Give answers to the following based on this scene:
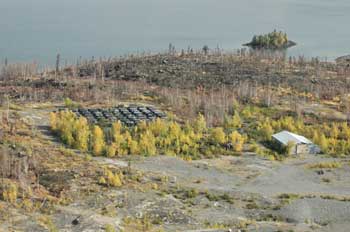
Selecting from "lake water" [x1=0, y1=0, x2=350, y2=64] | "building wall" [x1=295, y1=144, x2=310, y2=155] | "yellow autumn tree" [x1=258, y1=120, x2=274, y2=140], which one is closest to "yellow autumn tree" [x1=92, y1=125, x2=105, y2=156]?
"yellow autumn tree" [x1=258, y1=120, x2=274, y2=140]

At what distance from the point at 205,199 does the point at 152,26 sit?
34.4 m

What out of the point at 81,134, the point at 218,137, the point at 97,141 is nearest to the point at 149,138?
the point at 97,141

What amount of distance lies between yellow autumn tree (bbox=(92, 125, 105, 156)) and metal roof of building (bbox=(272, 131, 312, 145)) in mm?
4605

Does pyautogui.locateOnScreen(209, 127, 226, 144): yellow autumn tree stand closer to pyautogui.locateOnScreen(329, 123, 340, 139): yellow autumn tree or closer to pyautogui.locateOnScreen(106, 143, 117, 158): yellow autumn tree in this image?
pyautogui.locateOnScreen(106, 143, 117, 158): yellow autumn tree

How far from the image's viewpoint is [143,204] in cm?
1228

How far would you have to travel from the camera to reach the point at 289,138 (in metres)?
17.3

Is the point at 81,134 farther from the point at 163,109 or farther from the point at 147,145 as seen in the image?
the point at 163,109

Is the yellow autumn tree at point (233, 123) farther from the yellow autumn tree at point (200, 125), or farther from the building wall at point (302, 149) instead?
the building wall at point (302, 149)

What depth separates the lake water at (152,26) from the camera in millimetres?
38156

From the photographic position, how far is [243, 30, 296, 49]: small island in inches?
1644

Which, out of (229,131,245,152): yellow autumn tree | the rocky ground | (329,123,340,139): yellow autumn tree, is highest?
(329,123,340,139): yellow autumn tree

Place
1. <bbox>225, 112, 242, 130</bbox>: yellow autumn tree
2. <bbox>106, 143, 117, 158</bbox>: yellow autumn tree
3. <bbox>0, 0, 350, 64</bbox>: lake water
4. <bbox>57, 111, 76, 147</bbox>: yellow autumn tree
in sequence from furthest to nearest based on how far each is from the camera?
<bbox>0, 0, 350, 64</bbox>: lake water, <bbox>225, 112, 242, 130</bbox>: yellow autumn tree, <bbox>57, 111, 76, 147</bbox>: yellow autumn tree, <bbox>106, 143, 117, 158</bbox>: yellow autumn tree

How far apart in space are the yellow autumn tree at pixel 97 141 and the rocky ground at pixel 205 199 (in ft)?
1.42

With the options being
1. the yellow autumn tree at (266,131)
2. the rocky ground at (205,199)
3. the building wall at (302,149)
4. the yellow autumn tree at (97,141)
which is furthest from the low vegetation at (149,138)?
the building wall at (302,149)
